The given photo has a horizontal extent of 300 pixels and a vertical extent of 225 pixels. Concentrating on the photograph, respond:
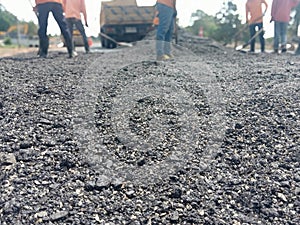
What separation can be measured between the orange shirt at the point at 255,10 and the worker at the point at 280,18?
391 millimetres

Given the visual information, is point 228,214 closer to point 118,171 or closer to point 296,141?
point 118,171

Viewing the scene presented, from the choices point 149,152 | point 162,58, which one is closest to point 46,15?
point 162,58

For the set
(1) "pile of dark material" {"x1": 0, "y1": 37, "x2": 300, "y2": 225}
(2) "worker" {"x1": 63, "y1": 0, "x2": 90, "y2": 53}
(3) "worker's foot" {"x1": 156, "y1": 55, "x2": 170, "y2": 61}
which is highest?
(2) "worker" {"x1": 63, "y1": 0, "x2": 90, "y2": 53}

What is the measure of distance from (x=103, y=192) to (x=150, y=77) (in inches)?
71.4

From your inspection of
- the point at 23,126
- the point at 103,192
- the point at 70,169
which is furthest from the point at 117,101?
the point at 103,192

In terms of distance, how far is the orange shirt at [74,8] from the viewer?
19.5ft

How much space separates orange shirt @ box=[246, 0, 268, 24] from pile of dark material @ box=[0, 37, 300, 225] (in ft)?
13.8

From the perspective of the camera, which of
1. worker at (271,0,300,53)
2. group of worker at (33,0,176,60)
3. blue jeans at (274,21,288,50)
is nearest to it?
group of worker at (33,0,176,60)

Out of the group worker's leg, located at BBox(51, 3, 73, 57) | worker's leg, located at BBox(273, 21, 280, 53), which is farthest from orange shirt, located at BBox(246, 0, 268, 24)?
worker's leg, located at BBox(51, 3, 73, 57)

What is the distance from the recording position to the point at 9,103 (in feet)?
7.01

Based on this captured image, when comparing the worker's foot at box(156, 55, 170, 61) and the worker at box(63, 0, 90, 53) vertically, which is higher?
the worker at box(63, 0, 90, 53)

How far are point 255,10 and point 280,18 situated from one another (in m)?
0.73

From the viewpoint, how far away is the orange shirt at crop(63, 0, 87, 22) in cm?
595

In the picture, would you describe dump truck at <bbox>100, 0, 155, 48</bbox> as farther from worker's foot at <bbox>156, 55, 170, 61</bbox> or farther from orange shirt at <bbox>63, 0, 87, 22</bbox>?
worker's foot at <bbox>156, 55, 170, 61</bbox>
